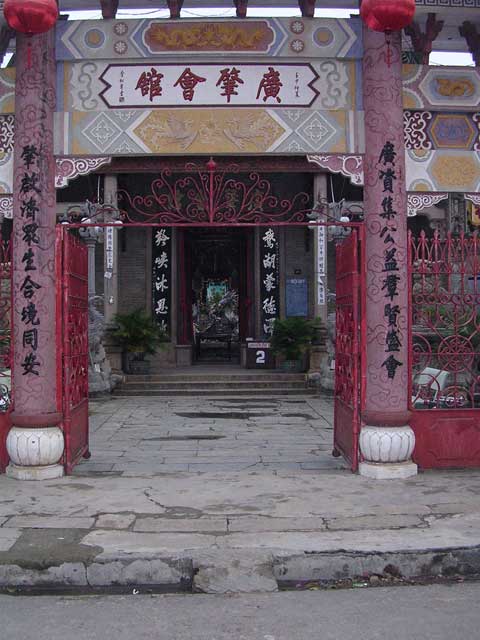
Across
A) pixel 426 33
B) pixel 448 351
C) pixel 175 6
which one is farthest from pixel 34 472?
pixel 426 33

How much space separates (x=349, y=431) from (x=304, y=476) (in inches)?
24.2

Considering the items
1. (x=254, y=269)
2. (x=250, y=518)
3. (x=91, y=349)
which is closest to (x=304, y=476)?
(x=250, y=518)

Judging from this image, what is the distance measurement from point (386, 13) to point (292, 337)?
29.2 ft

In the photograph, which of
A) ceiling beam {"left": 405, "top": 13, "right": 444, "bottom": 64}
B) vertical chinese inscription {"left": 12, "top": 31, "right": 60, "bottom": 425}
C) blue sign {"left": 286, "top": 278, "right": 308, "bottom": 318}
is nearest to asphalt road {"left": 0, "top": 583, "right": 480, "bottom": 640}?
vertical chinese inscription {"left": 12, "top": 31, "right": 60, "bottom": 425}

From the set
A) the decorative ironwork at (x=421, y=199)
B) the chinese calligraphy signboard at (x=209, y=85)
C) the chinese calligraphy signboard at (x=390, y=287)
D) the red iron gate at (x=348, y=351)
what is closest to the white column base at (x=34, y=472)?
the red iron gate at (x=348, y=351)

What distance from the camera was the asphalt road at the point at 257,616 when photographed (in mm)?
3629

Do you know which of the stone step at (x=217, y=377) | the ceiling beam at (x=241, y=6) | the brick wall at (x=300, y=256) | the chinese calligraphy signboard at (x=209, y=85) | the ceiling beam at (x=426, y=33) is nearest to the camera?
the chinese calligraphy signboard at (x=209, y=85)

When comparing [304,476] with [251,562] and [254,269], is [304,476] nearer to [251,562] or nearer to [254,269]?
[251,562]

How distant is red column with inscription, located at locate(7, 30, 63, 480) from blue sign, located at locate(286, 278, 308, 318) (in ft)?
34.2

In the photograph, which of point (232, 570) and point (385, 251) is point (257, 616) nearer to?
point (232, 570)

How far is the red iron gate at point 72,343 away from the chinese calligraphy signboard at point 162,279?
9.08 m

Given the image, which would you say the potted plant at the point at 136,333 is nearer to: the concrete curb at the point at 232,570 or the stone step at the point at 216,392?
the stone step at the point at 216,392

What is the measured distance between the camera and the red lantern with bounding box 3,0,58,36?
20.5 feet

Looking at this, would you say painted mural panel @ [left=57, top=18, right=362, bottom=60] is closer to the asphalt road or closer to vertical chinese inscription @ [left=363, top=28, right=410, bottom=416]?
vertical chinese inscription @ [left=363, top=28, right=410, bottom=416]
